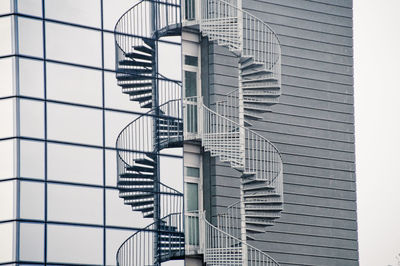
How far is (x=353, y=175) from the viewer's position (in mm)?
35844

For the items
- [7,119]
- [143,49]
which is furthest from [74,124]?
[143,49]

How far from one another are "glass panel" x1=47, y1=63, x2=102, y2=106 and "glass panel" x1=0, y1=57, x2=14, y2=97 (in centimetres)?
110

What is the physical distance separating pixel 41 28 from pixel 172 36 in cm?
401

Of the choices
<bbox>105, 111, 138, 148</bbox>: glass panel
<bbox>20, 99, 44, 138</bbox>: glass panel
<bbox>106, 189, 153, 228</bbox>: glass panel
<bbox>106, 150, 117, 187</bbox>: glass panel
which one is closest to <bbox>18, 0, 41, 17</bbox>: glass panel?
<bbox>20, 99, 44, 138</bbox>: glass panel

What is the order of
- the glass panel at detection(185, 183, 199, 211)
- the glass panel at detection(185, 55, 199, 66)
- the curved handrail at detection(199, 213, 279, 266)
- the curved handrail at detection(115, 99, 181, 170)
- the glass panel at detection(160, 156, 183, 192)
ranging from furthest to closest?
the glass panel at detection(185, 55, 199, 66) < the glass panel at detection(160, 156, 183, 192) < the glass panel at detection(185, 183, 199, 211) < the curved handrail at detection(115, 99, 181, 170) < the curved handrail at detection(199, 213, 279, 266)

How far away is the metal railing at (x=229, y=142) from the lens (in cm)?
3002

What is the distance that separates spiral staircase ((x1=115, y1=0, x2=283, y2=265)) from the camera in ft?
99.5

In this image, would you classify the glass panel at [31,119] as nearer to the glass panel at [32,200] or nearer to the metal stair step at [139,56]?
the glass panel at [32,200]

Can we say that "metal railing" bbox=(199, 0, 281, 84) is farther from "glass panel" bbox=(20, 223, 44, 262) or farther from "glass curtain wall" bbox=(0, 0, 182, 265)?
"glass panel" bbox=(20, 223, 44, 262)

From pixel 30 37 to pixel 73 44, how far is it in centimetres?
142

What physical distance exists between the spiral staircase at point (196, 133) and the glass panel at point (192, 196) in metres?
0.29

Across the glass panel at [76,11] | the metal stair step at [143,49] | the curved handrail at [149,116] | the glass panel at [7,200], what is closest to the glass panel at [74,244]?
the glass panel at [7,200]

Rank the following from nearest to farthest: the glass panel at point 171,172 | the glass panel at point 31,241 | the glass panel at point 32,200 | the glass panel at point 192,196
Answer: the glass panel at point 31,241 < the glass panel at point 32,200 < the glass panel at point 192,196 < the glass panel at point 171,172

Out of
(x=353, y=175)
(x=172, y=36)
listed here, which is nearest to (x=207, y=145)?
(x=172, y=36)
